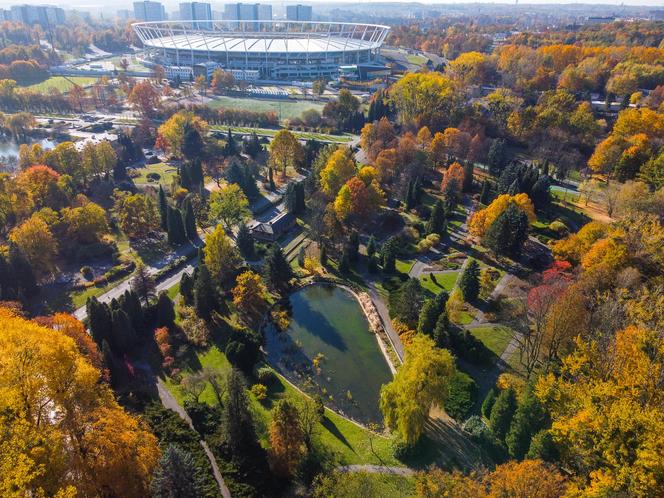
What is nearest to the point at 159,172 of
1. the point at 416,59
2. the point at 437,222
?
the point at 437,222

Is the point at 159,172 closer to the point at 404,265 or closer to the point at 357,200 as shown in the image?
the point at 357,200

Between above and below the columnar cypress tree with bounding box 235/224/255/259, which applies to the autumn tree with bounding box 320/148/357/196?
above

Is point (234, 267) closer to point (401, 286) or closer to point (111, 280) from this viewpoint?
point (111, 280)

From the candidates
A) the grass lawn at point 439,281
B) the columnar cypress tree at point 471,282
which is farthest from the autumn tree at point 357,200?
the columnar cypress tree at point 471,282

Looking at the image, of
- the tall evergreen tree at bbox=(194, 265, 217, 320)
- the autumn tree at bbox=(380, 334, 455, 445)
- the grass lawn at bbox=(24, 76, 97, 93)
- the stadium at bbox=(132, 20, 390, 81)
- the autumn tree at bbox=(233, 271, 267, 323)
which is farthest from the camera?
the stadium at bbox=(132, 20, 390, 81)

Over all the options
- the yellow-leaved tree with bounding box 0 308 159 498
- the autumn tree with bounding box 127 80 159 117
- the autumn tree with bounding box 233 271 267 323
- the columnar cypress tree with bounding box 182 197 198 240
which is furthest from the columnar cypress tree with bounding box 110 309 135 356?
the autumn tree with bounding box 127 80 159 117

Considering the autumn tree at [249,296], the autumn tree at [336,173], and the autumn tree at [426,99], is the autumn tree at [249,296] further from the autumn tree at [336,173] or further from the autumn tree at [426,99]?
the autumn tree at [426,99]

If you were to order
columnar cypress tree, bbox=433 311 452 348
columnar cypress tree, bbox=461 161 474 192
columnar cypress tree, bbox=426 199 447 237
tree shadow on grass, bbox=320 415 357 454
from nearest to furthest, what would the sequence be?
1. tree shadow on grass, bbox=320 415 357 454
2. columnar cypress tree, bbox=433 311 452 348
3. columnar cypress tree, bbox=426 199 447 237
4. columnar cypress tree, bbox=461 161 474 192

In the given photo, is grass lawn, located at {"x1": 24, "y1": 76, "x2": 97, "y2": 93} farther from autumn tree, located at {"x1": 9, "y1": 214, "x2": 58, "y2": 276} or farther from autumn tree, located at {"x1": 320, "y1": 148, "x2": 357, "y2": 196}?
autumn tree, located at {"x1": 320, "y1": 148, "x2": 357, "y2": 196}

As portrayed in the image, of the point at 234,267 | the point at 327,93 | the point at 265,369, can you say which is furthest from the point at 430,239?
the point at 327,93
